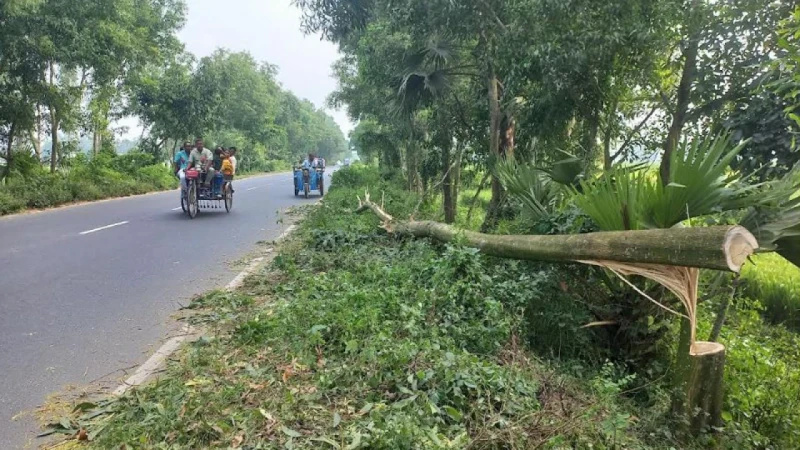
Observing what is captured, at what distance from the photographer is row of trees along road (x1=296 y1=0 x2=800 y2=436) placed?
3.84 m

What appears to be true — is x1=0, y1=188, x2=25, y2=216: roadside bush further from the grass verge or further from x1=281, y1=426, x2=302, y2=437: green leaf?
x1=281, y1=426, x2=302, y2=437: green leaf

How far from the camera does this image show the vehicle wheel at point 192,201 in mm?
11734

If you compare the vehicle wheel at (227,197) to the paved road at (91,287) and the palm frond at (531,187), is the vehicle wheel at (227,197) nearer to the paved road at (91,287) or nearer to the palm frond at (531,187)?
the paved road at (91,287)

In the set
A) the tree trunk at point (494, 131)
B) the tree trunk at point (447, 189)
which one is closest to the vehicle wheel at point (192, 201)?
the tree trunk at point (447, 189)

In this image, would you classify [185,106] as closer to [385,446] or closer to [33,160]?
[33,160]

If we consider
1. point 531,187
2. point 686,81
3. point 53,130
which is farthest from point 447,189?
point 53,130

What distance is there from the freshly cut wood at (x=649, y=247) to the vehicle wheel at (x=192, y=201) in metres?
8.36

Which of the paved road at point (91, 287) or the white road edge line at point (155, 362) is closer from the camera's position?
the white road edge line at point (155, 362)

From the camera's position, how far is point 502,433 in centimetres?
288

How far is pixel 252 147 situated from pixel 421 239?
→ 4179 centimetres

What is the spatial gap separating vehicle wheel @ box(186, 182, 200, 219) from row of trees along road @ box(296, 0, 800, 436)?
4038 mm

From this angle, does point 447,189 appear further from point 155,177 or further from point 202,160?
point 155,177

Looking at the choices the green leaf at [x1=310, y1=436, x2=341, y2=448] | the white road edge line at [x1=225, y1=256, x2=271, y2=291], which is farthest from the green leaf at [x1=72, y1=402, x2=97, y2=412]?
the white road edge line at [x1=225, y1=256, x2=271, y2=291]

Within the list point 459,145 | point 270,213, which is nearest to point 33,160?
point 270,213
